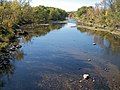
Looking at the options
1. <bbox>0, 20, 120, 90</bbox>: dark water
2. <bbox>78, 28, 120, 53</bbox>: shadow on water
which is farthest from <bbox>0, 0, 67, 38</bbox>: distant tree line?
<bbox>78, 28, 120, 53</bbox>: shadow on water

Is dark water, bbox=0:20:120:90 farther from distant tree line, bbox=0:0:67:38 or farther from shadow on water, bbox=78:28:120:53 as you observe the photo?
distant tree line, bbox=0:0:67:38

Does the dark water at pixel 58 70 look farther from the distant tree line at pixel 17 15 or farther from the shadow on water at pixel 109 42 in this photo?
the distant tree line at pixel 17 15

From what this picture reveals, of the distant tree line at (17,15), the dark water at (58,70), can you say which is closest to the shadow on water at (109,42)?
the dark water at (58,70)

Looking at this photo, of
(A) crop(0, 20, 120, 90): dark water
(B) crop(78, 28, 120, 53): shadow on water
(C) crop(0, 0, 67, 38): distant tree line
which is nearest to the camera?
(A) crop(0, 20, 120, 90): dark water

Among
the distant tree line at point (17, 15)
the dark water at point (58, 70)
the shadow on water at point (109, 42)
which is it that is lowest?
the shadow on water at point (109, 42)

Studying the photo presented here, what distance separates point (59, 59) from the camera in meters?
42.9

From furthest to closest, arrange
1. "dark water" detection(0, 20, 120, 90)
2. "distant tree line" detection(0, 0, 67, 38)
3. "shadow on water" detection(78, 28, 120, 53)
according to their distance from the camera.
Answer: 1. "distant tree line" detection(0, 0, 67, 38)
2. "shadow on water" detection(78, 28, 120, 53)
3. "dark water" detection(0, 20, 120, 90)

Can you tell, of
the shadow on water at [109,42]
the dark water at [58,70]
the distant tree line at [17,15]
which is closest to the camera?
the dark water at [58,70]

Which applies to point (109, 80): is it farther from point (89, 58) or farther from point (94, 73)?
point (89, 58)

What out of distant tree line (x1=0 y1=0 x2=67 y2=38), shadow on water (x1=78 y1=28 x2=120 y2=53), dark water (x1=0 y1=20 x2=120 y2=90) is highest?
distant tree line (x1=0 y1=0 x2=67 y2=38)

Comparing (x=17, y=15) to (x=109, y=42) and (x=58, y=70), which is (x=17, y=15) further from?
(x=58, y=70)

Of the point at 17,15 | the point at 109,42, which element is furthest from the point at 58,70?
the point at 17,15

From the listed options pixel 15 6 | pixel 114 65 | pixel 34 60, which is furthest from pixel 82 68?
pixel 15 6

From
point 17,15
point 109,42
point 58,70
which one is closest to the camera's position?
point 58,70
